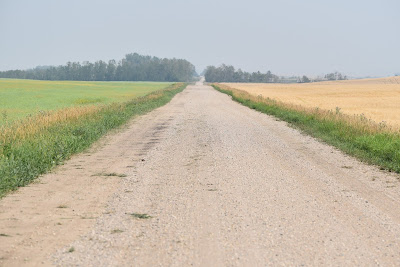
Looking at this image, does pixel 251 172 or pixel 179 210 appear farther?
pixel 251 172

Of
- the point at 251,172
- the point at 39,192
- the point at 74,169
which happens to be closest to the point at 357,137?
the point at 251,172

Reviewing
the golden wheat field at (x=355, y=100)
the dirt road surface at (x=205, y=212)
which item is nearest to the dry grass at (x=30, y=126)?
the dirt road surface at (x=205, y=212)

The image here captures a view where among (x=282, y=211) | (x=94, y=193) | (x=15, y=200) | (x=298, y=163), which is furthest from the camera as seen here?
(x=298, y=163)

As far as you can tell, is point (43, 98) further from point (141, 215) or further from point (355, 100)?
point (141, 215)

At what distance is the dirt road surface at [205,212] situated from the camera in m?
5.32

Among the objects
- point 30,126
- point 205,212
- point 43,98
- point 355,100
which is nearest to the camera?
point 205,212

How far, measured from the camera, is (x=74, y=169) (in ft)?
35.1

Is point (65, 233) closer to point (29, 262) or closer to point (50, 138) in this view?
point (29, 262)

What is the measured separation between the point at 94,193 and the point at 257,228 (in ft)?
11.3

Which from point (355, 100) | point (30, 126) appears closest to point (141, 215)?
point (30, 126)

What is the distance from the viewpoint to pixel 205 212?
23.0 ft

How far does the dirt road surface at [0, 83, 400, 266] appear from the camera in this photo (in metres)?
5.32

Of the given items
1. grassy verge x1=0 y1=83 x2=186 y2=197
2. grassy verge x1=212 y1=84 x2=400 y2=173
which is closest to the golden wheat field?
grassy verge x1=212 y1=84 x2=400 y2=173

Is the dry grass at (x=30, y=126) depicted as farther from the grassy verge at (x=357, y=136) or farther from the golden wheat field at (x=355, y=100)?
the golden wheat field at (x=355, y=100)
